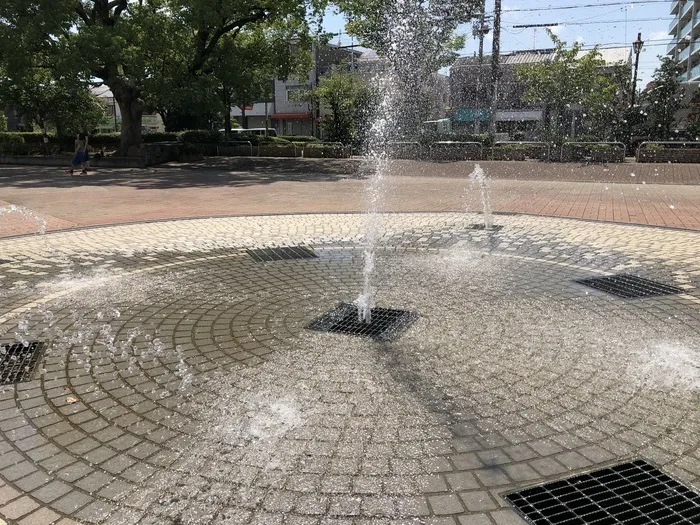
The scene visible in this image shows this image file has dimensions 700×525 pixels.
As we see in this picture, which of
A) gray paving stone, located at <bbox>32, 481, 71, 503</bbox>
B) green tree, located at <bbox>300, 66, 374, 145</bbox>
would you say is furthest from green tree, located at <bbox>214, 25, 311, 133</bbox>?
gray paving stone, located at <bbox>32, 481, 71, 503</bbox>

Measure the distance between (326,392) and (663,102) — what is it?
34.4m

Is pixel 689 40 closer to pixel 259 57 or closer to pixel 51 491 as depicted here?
pixel 259 57

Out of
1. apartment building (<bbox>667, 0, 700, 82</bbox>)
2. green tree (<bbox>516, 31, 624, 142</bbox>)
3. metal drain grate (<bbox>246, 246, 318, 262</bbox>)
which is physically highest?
apartment building (<bbox>667, 0, 700, 82</bbox>)

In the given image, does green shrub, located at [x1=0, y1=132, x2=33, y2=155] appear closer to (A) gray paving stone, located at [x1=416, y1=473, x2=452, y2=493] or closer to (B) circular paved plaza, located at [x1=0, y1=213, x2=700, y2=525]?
(B) circular paved plaza, located at [x1=0, y1=213, x2=700, y2=525]

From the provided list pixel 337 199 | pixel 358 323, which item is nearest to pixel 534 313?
pixel 358 323

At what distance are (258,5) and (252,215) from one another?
15.4 metres

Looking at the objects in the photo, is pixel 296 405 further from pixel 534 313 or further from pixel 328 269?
pixel 328 269

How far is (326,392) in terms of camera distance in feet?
12.0

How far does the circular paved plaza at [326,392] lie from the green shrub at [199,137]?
27.4 metres

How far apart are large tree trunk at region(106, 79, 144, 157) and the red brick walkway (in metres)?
3.21

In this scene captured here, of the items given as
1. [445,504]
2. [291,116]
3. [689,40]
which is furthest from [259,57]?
[689,40]

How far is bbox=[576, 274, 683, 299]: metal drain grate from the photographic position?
572cm

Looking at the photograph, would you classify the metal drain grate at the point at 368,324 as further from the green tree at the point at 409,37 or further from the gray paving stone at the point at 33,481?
the green tree at the point at 409,37

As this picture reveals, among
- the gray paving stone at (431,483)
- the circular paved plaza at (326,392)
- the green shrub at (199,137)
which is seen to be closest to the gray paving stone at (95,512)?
the circular paved plaza at (326,392)
